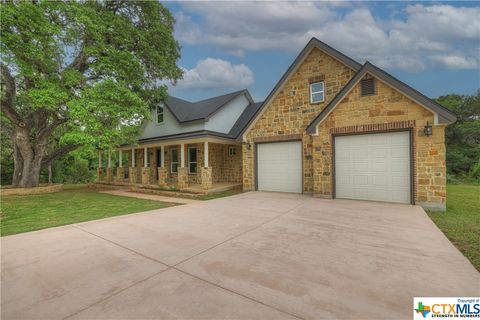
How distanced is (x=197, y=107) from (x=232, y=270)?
50.1 feet

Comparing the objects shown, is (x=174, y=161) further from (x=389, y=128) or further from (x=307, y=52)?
(x=389, y=128)

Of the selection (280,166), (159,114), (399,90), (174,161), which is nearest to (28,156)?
(159,114)

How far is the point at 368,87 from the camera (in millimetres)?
8117

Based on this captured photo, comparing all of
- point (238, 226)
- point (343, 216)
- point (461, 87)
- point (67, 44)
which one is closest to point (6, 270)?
point (238, 226)

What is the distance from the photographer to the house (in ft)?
23.8

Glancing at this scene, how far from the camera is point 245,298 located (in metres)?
2.41

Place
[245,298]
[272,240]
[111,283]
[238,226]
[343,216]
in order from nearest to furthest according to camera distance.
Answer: [245,298]
[111,283]
[272,240]
[238,226]
[343,216]

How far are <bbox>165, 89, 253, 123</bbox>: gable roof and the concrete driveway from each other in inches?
406

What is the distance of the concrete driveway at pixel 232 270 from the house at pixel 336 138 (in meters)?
2.69

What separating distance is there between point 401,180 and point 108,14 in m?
16.4

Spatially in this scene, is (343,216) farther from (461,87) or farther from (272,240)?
(461,87)

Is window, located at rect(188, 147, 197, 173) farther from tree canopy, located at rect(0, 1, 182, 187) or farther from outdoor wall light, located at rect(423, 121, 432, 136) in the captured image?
outdoor wall light, located at rect(423, 121, 432, 136)

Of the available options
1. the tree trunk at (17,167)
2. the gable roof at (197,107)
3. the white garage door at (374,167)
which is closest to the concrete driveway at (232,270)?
the white garage door at (374,167)

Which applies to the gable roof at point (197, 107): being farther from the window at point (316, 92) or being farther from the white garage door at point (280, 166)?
the window at point (316, 92)
